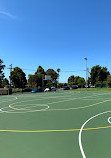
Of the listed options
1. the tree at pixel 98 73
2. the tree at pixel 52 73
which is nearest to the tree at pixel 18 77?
the tree at pixel 52 73

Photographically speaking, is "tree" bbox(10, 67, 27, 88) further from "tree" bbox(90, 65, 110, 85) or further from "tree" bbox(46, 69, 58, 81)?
"tree" bbox(90, 65, 110, 85)

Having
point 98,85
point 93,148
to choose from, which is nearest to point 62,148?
point 93,148

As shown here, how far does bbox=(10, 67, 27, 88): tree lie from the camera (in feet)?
165

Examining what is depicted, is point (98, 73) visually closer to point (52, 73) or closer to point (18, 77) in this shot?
point (52, 73)

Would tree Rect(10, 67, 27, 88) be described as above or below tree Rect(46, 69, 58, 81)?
below

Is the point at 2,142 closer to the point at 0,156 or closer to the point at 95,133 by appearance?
the point at 0,156

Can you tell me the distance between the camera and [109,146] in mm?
4941

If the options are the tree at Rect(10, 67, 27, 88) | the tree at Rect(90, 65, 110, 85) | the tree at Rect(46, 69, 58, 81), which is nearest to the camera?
the tree at Rect(10, 67, 27, 88)

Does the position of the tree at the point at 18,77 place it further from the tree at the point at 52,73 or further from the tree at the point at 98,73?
the tree at the point at 98,73

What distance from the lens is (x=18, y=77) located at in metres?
51.1

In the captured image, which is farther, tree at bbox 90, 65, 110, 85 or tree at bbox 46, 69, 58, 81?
tree at bbox 46, 69, 58, 81

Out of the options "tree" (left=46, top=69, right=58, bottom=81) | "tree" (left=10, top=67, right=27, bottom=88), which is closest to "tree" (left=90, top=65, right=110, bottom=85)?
"tree" (left=46, top=69, right=58, bottom=81)

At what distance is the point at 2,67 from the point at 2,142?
38983mm

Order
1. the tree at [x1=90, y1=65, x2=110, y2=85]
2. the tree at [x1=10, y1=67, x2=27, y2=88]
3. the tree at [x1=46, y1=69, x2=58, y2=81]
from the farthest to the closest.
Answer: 1. the tree at [x1=46, y1=69, x2=58, y2=81]
2. the tree at [x1=90, y1=65, x2=110, y2=85]
3. the tree at [x1=10, y1=67, x2=27, y2=88]
